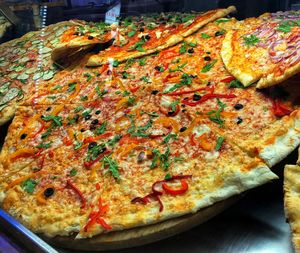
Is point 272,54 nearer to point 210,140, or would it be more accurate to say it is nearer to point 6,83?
point 210,140

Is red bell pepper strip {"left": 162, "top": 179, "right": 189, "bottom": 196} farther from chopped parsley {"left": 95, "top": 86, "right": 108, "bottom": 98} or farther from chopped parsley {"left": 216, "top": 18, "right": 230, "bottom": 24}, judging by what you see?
chopped parsley {"left": 216, "top": 18, "right": 230, "bottom": 24}

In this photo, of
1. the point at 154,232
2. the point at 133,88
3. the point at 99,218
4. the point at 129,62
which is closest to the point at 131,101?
the point at 133,88

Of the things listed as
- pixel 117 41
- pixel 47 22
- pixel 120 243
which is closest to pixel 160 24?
pixel 117 41

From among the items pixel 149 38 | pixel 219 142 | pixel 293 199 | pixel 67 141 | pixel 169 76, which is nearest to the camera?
pixel 293 199

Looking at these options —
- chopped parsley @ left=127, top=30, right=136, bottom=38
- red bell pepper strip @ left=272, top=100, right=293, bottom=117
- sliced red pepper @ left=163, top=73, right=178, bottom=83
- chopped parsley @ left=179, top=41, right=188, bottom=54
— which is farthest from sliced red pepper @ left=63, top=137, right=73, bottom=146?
red bell pepper strip @ left=272, top=100, right=293, bottom=117

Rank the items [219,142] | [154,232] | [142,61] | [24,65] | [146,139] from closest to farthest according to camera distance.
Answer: [154,232]
[219,142]
[146,139]
[142,61]
[24,65]

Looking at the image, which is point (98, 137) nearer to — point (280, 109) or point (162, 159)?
point (162, 159)

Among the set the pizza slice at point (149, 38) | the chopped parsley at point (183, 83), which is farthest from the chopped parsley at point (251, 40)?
the chopped parsley at point (183, 83)
